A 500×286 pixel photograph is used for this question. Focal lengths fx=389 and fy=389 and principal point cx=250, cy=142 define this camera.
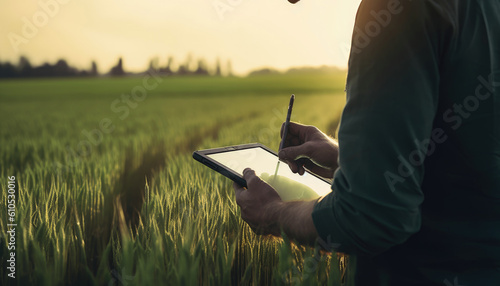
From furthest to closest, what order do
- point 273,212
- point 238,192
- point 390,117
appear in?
point 238,192 < point 273,212 < point 390,117

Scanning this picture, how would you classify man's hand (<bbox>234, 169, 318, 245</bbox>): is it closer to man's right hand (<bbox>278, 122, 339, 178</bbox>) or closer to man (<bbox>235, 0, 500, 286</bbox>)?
man (<bbox>235, 0, 500, 286</bbox>)

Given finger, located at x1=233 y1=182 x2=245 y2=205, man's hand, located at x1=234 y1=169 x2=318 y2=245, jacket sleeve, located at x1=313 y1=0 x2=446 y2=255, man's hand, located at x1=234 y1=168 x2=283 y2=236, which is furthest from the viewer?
finger, located at x1=233 y1=182 x2=245 y2=205

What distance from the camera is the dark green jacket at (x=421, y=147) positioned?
0.65 metres

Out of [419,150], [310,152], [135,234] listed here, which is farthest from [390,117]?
[135,234]

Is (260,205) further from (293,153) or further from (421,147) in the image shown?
(421,147)

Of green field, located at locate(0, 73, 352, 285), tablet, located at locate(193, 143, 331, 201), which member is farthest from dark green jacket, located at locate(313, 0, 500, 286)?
tablet, located at locate(193, 143, 331, 201)

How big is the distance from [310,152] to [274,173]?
0.17 m

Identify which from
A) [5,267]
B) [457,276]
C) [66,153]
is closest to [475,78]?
[457,276]

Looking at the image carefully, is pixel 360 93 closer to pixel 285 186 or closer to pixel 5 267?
pixel 285 186

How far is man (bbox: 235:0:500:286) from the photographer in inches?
25.7

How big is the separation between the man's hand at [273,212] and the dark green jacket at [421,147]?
70 mm

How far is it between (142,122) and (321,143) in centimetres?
632

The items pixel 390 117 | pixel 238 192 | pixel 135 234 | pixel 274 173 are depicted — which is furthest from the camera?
pixel 135 234

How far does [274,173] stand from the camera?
1.27 metres
